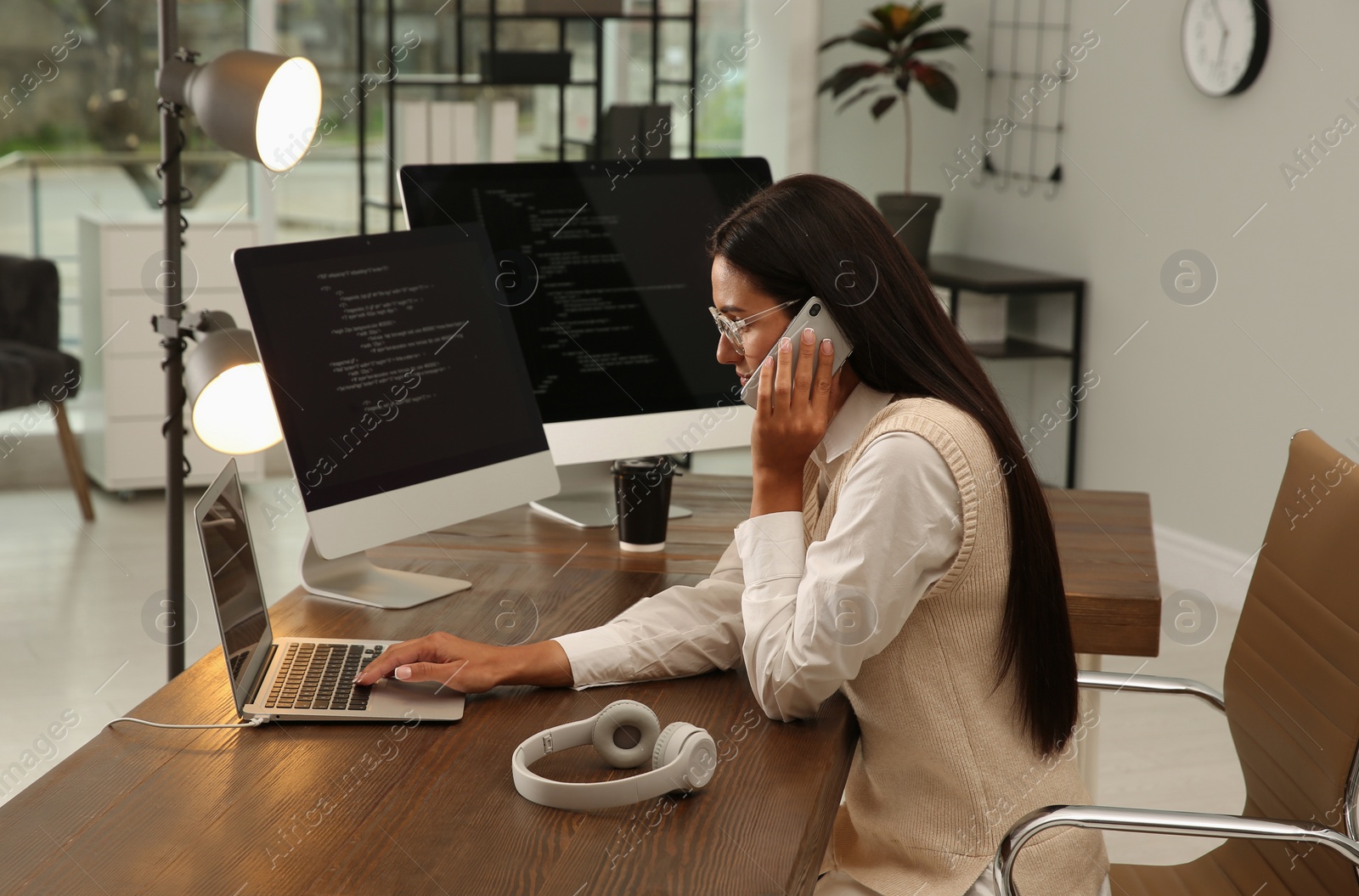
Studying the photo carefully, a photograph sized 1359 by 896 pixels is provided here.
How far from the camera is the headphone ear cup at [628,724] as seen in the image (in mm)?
1187

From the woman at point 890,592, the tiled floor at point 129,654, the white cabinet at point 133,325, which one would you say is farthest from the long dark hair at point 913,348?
the white cabinet at point 133,325

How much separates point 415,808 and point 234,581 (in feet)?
1.21

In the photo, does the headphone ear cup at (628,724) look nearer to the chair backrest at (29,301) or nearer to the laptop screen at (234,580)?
the laptop screen at (234,580)

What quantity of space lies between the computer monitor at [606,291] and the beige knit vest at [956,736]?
0.80m

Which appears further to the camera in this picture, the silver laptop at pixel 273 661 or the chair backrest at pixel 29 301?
the chair backrest at pixel 29 301

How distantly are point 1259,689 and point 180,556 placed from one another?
140 cm

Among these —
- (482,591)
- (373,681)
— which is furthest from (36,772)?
(373,681)

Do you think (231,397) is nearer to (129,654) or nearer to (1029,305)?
(129,654)

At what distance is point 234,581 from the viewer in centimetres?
134

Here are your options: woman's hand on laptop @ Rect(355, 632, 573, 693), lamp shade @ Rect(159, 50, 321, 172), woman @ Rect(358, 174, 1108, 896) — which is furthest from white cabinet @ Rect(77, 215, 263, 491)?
woman @ Rect(358, 174, 1108, 896)

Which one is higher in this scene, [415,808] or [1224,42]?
[1224,42]

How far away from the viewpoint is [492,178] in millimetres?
2031

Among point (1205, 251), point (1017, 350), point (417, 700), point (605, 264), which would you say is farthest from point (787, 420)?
point (1017, 350)

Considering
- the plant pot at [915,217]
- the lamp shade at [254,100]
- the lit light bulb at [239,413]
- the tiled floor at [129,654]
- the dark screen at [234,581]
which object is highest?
the lamp shade at [254,100]
